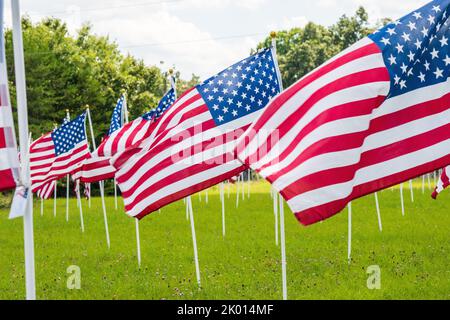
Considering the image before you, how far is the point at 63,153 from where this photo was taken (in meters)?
18.7

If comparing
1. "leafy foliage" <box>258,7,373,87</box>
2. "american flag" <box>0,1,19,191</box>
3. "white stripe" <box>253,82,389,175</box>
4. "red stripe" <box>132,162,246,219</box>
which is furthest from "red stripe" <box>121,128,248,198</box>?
"leafy foliage" <box>258,7,373,87</box>

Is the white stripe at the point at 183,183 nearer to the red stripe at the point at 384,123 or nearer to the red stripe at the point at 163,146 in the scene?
the red stripe at the point at 163,146

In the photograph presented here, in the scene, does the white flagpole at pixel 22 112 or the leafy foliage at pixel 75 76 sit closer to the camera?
the white flagpole at pixel 22 112

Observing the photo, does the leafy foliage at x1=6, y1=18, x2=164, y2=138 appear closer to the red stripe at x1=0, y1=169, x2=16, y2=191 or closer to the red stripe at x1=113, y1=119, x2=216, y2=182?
the red stripe at x1=113, y1=119, x2=216, y2=182

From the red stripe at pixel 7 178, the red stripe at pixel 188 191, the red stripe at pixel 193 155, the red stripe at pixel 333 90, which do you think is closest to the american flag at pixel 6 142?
the red stripe at pixel 7 178

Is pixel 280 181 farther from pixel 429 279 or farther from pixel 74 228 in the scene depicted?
pixel 74 228

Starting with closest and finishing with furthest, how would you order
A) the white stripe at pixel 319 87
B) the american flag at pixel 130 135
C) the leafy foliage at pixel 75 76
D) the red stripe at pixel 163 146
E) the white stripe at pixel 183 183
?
the white stripe at pixel 319 87, the white stripe at pixel 183 183, the red stripe at pixel 163 146, the american flag at pixel 130 135, the leafy foliage at pixel 75 76

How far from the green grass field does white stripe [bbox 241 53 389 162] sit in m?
4.53

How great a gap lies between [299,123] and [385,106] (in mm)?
1088

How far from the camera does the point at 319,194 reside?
245 inches

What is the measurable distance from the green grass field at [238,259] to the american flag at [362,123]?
411cm

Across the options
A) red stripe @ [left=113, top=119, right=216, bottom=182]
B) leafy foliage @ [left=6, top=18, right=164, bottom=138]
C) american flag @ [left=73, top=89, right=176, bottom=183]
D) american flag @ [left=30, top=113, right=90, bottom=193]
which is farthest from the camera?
leafy foliage @ [left=6, top=18, right=164, bottom=138]

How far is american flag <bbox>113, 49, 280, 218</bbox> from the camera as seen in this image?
9.17m

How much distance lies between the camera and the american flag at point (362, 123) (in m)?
6.29
